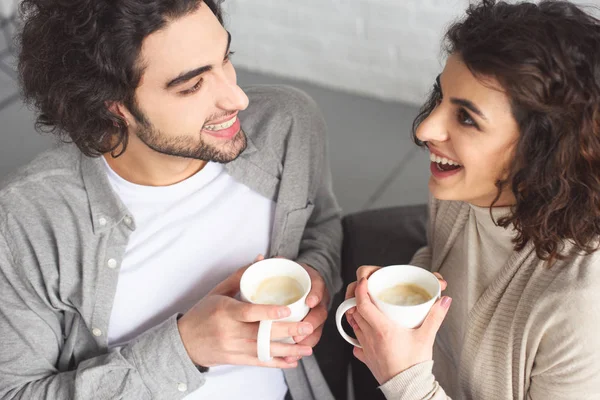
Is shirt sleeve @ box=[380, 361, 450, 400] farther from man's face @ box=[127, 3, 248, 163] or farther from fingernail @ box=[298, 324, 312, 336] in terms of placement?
man's face @ box=[127, 3, 248, 163]

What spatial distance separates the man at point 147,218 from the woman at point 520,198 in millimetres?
325

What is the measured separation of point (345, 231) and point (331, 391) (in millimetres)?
422

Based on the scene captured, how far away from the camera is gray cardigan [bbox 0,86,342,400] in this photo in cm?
137

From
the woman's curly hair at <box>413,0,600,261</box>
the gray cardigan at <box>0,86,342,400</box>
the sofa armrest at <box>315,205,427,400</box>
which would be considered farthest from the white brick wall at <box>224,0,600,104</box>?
the woman's curly hair at <box>413,0,600,261</box>

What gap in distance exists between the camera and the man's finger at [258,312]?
1.18 meters

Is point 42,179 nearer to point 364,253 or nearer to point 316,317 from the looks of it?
point 316,317

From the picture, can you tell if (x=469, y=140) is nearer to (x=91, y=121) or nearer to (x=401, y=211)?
(x=401, y=211)

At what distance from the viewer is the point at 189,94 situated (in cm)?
142

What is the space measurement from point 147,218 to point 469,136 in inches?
29.7

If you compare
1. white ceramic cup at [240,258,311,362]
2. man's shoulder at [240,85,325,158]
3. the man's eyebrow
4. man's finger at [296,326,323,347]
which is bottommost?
man's finger at [296,326,323,347]

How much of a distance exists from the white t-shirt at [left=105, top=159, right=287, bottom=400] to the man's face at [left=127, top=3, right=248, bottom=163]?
0.39 feet

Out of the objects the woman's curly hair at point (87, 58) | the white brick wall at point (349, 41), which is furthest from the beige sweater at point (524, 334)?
the white brick wall at point (349, 41)

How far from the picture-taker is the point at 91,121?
1.47m

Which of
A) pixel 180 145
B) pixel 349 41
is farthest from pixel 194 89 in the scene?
pixel 349 41
